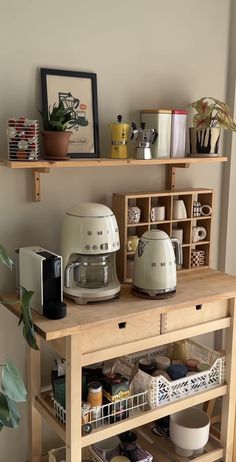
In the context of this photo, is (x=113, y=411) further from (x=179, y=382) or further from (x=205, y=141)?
(x=205, y=141)

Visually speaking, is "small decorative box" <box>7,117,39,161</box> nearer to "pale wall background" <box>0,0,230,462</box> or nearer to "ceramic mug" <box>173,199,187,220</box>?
"pale wall background" <box>0,0,230,462</box>

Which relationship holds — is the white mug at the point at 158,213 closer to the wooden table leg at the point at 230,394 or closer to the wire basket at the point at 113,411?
the wooden table leg at the point at 230,394

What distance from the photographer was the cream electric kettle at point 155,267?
1.96 m

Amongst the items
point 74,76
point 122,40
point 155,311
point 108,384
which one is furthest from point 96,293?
point 122,40

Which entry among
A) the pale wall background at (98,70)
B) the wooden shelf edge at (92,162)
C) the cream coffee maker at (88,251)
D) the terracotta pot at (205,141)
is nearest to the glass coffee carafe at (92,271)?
the cream coffee maker at (88,251)

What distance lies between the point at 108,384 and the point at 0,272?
0.59 m

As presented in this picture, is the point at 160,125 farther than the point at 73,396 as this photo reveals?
Yes

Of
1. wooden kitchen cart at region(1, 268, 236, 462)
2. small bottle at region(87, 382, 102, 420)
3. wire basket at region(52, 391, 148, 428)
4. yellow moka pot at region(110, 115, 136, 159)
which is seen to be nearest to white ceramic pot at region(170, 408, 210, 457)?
wooden kitchen cart at region(1, 268, 236, 462)

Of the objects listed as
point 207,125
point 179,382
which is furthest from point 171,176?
point 179,382

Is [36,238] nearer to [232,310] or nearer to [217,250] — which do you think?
[232,310]

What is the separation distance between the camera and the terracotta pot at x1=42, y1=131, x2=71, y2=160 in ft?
6.16

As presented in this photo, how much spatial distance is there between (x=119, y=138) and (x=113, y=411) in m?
1.03

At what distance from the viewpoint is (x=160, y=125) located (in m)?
2.18

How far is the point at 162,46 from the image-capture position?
7.51 ft
